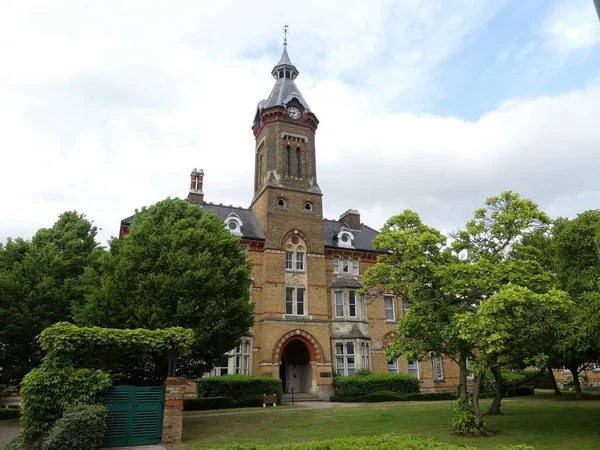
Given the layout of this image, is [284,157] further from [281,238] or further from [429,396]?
[429,396]

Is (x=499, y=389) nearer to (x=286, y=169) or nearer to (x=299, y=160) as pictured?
(x=286, y=169)

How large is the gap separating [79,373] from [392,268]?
37.0ft

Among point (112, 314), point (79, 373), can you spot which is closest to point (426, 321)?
point (79, 373)

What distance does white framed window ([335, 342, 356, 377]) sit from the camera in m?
33.6

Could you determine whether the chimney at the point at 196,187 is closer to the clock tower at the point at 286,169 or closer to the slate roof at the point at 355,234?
the clock tower at the point at 286,169

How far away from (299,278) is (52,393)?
908 inches

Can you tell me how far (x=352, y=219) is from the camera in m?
42.8

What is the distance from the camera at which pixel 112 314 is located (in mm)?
18812

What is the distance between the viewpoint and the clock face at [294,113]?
39.1 m

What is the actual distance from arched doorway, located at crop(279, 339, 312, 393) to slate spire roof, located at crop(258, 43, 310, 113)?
20.3m

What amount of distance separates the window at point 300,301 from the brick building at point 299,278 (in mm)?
77

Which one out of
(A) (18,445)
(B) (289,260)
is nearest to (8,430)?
(A) (18,445)

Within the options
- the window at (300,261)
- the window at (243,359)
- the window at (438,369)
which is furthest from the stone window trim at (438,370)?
the window at (243,359)

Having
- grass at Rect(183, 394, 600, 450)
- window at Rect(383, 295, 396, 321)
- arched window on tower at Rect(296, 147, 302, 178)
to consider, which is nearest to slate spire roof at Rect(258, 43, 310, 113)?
arched window on tower at Rect(296, 147, 302, 178)
